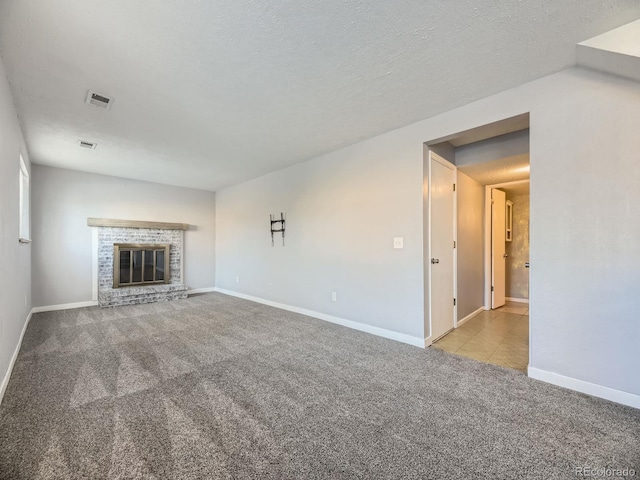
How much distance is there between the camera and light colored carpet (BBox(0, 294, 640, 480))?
1389 mm

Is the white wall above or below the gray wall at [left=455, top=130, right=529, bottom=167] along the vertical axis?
below

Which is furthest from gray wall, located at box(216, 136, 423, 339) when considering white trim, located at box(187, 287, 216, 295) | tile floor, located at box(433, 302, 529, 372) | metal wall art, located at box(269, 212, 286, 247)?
white trim, located at box(187, 287, 216, 295)

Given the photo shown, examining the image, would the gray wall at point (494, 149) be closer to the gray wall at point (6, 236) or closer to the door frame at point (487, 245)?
the door frame at point (487, 245)

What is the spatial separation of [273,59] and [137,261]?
5.22 metres

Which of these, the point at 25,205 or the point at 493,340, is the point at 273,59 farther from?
the point at 25,205

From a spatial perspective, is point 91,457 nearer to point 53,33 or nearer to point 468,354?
point 53,33

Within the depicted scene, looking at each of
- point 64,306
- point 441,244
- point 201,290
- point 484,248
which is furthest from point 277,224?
point 64,306

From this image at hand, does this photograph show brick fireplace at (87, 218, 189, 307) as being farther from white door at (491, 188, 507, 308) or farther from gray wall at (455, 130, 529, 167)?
white door at (491, 188, 507, 308)

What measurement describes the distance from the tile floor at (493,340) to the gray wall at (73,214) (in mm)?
5875

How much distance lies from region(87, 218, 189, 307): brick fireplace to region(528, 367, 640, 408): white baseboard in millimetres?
5657

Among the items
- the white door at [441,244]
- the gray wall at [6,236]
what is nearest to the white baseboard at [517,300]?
the white door at [441,244]

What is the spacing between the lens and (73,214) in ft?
16.3

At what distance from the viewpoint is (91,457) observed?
1.42m

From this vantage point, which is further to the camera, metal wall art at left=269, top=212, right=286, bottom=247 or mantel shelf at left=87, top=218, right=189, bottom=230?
mantel shelf at left=87, top=218, right=189, bottom=230
